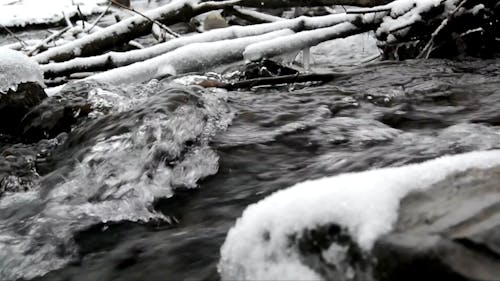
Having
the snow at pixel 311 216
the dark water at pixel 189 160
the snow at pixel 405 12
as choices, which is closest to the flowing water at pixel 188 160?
the dark water at pixel 189 160

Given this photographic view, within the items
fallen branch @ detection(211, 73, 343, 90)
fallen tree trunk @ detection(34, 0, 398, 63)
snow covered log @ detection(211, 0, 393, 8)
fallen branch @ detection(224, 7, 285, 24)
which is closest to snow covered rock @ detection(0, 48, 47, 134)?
fallen tree trunk @ detection(34, 0, 398, 63)

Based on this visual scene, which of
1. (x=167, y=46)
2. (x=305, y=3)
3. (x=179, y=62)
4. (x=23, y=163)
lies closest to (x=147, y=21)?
(x=167, y=46)

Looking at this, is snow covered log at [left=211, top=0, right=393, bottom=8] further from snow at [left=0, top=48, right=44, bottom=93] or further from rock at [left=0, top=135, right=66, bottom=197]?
rock at [left=0, top=135, right=66, bottom=197]

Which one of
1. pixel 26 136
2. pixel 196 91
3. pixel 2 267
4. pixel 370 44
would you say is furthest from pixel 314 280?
pixel 370 44

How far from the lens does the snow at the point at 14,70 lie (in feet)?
11.8

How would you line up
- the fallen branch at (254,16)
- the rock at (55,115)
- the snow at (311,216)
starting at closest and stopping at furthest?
the snow at (311,216)
the rock at (55,115)
the fallen branch at (254,16)

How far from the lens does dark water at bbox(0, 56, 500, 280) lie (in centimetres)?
191

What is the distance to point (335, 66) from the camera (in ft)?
18.5

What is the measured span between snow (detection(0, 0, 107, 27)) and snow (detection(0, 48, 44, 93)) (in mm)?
5632

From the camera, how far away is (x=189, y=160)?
258 cm

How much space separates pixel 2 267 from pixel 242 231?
1.14 m

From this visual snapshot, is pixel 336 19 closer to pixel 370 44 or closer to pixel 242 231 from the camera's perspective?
pixel 370 44

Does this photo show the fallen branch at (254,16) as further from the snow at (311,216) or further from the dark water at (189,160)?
the snow at (311,216)

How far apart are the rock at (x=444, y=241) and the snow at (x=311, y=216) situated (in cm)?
4
